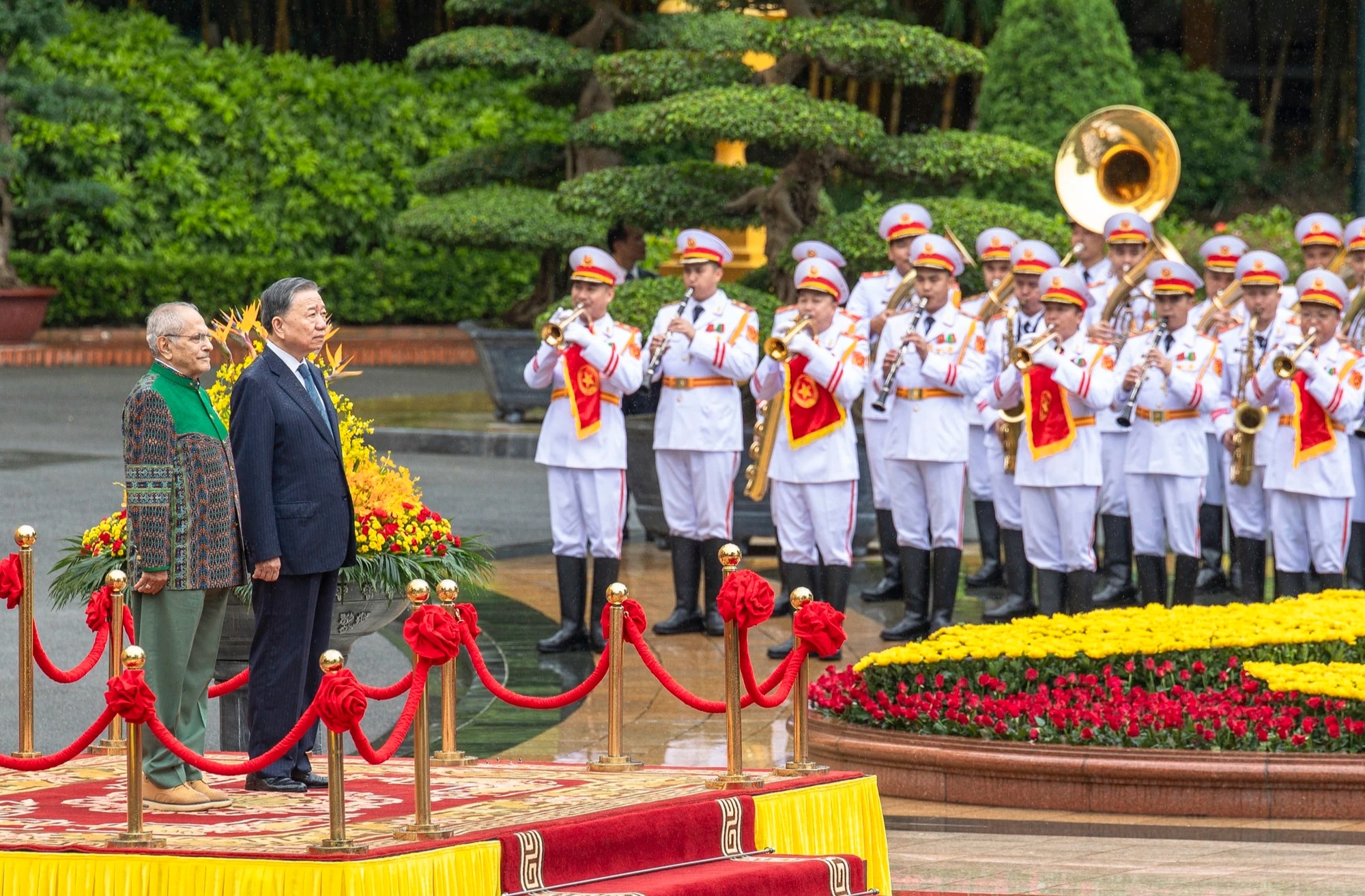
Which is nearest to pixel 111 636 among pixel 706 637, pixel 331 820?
pixel 331 820

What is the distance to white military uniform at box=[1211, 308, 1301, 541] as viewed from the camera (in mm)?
11438

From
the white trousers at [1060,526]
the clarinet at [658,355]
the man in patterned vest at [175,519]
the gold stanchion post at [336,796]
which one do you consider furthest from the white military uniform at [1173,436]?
the gold stanchion post at [336,796]

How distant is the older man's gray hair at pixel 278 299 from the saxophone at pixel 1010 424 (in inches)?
224

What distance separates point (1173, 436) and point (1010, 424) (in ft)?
2.85

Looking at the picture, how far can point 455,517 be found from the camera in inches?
582

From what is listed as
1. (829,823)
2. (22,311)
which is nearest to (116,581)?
(829,823)

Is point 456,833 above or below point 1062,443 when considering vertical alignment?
below

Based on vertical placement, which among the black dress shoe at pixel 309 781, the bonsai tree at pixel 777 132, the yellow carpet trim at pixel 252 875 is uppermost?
the bonsai tree at pixel 777 132

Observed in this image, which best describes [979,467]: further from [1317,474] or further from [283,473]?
[283,473]

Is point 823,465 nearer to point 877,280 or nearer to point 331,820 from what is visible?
point 877,280

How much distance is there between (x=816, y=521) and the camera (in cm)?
1070

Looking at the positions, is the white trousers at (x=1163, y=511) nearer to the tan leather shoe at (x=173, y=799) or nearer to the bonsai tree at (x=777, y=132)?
the bonsai tree at (x=777, y=132)

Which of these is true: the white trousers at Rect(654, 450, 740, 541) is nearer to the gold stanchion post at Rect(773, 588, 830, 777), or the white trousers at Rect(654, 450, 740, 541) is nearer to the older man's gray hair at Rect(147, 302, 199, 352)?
the gold stanchion post at Rect(773, 588, 830, 777)

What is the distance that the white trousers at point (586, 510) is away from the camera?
1075 cm
